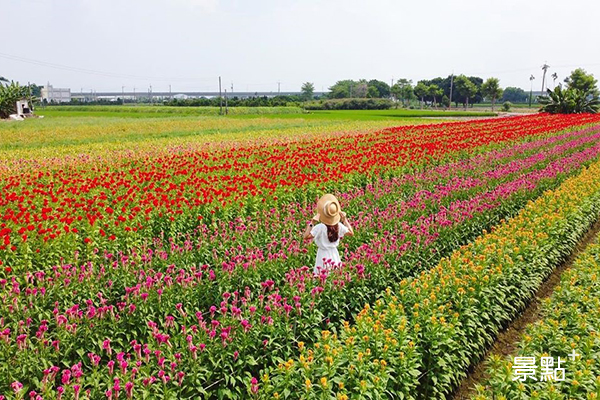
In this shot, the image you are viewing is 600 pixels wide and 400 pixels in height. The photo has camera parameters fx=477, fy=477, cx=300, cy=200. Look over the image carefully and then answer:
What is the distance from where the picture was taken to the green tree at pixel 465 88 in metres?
101

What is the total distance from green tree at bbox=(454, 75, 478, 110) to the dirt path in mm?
99881

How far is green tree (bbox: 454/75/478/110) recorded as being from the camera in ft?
330

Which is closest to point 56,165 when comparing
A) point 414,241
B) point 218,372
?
point 414,241

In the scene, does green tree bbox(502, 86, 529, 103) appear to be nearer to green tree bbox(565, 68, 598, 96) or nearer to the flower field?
green tree bbox(565, 68, 598, 96)

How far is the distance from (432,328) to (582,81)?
229 ft

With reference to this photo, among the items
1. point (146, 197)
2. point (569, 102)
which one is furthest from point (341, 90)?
point (146, 197)

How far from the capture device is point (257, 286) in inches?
206

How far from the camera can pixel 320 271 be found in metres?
4.94

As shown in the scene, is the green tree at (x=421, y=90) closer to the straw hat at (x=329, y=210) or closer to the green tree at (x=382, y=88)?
the green tree at (x=382, y=88)

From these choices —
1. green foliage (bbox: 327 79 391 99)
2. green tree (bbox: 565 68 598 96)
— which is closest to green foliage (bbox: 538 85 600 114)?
green tree (bbox: 565 68 598 96)

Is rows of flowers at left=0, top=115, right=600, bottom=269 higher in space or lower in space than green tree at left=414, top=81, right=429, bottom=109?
lower

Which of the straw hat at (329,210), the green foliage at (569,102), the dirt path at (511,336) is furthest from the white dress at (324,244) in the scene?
the green foliage at (569,102)

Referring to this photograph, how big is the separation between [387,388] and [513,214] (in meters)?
7.10

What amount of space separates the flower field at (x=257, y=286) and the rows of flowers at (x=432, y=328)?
2 cm
